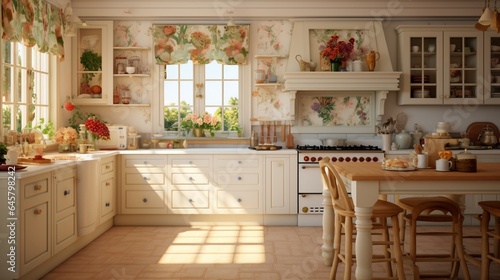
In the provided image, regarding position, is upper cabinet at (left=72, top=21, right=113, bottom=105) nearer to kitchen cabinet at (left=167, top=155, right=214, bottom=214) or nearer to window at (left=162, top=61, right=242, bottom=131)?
window at (left=162, top=61, right=242, bottom=131)

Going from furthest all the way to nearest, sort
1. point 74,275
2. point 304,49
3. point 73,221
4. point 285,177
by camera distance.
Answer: point 304,49
point 285,177
point 73,221
point 74,275

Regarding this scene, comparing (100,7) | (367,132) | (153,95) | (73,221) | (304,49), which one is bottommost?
(73,221)

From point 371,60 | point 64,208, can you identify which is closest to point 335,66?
point 371,60

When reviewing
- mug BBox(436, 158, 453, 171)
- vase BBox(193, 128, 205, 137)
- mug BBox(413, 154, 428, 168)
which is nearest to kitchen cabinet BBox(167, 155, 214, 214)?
vase BBox(193, 128, 205, 137)

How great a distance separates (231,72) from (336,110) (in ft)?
4.89

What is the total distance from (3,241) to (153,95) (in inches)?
134

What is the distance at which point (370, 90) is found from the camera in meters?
6.29

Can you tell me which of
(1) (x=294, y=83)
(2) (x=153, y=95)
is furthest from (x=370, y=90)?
(2) (x=153, y=95)

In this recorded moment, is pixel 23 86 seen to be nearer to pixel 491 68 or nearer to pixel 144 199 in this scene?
pixel 144 199

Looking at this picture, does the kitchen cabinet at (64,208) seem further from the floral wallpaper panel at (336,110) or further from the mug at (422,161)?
the floral wallpaper panel at (336,110)

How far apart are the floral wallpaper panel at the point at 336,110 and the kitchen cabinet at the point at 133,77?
211cm

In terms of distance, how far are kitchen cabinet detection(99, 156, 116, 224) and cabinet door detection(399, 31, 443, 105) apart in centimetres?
374

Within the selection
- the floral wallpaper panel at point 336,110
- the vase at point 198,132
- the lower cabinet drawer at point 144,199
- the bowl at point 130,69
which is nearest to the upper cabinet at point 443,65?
the floral wallpaper panel at point 336,110

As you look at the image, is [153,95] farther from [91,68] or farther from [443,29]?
[443,29]
